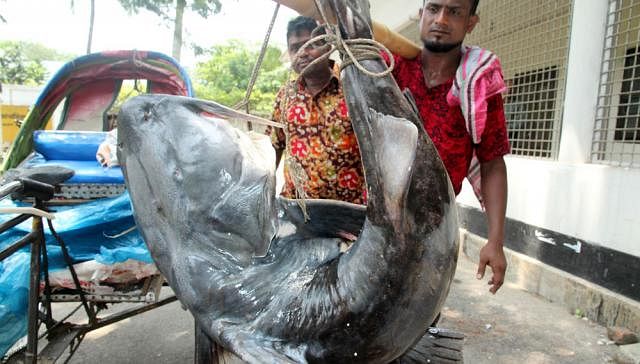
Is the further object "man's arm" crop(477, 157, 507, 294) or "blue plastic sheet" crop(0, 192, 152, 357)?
"blue plastic sheet" crop(0, 192, 152, 357)

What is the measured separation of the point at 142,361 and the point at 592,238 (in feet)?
10.6

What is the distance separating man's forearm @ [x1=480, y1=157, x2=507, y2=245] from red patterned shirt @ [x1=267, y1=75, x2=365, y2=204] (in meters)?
0.53

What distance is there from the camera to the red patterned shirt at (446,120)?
1599 mm

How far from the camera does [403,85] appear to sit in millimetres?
1638

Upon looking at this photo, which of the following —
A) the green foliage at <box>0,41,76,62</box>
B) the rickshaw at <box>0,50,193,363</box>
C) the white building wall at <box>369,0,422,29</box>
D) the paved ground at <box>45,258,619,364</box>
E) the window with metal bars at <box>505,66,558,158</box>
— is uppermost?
the green foliage at <box>0,41,76,62</box>

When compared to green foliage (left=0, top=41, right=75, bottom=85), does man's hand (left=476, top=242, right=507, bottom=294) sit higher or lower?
lower

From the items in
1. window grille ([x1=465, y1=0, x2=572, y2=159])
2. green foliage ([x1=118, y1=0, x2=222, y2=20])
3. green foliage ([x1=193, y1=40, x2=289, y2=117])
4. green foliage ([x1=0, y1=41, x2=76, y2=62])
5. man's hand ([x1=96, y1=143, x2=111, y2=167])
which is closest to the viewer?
man's hand ([x1=96, y1=143, x2=111, y2=167])

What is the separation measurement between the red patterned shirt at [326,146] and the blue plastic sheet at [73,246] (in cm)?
96

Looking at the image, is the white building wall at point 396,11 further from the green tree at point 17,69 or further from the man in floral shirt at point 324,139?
the green tree at point 17,69

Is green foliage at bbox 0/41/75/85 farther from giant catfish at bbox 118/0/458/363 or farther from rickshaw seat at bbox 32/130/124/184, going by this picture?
giant catfish at bbox 118/0/458/363

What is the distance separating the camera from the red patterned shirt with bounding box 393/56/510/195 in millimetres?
1599

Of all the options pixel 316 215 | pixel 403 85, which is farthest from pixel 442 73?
pixel 316 215

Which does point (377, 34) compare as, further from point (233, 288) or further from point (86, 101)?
point (86, 101)

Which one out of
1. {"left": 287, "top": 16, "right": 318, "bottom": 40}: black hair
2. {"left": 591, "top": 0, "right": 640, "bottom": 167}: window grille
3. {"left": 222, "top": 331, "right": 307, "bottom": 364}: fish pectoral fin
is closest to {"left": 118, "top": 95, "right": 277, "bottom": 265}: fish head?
{"left": 222, "top": 331, "right": 307, "bottom": 364}: fish pectoral fin
